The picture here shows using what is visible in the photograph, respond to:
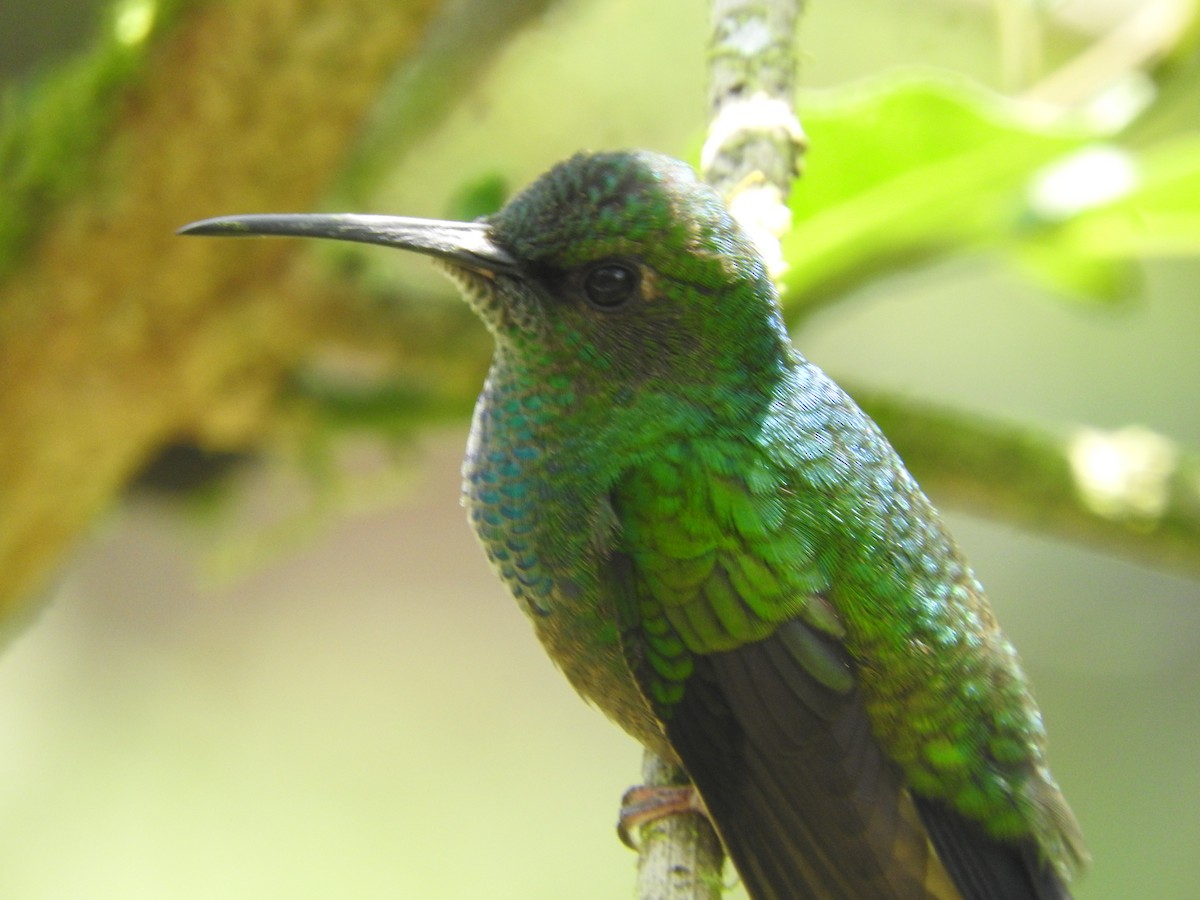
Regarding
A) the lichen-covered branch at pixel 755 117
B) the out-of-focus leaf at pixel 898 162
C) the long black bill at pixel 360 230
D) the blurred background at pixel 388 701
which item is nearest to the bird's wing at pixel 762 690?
the lichen-covered branch at pixel 755 117

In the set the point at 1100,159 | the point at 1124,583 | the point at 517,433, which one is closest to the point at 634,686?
the point at 517,433

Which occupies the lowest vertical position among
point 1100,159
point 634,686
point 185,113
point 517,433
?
point 634,686

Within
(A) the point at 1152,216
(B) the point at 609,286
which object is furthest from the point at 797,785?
(A) the point at 1152,216

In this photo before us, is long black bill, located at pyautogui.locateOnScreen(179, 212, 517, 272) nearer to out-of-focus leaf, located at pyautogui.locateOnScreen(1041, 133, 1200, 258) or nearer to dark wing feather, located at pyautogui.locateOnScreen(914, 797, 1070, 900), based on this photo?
dark wing feather, located at pyautogui.locateOnScreen(914, 797, 1070, 900)

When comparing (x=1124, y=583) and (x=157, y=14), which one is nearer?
(x=157, y=14)

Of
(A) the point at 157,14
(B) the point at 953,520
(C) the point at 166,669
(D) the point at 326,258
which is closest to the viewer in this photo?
(A) the point at 157,14

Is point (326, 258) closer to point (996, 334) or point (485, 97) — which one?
point (485, 97)

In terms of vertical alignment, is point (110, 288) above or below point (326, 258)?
below
